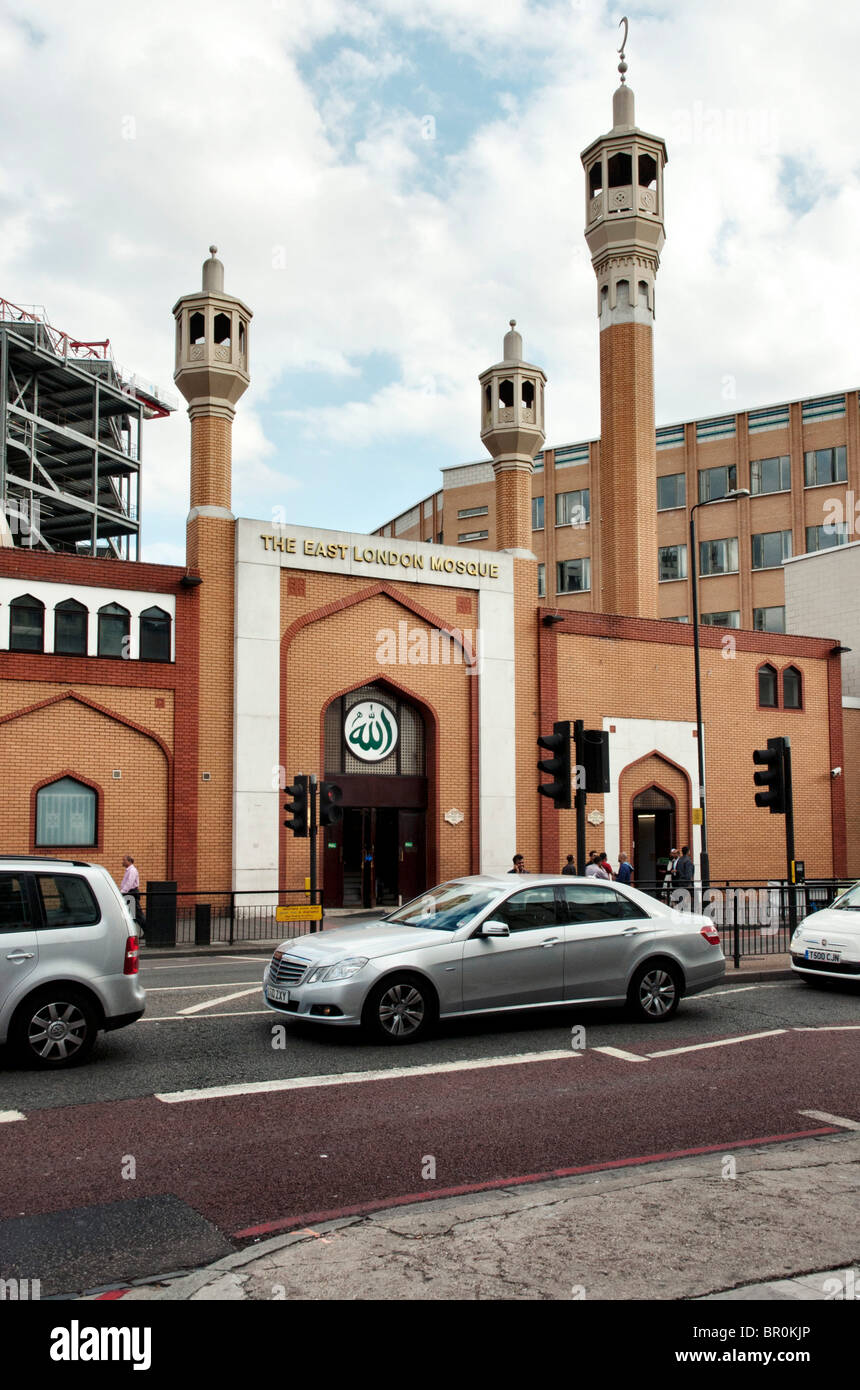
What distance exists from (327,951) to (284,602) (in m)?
16.8

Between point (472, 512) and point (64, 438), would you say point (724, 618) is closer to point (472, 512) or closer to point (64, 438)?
point (472, 512)

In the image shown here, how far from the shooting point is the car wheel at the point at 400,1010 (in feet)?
31.1

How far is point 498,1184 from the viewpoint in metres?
6.03

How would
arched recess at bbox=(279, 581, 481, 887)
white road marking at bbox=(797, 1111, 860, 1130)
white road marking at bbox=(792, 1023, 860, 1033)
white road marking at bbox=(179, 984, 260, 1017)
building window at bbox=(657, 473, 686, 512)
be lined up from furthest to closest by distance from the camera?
building window at bbox=(657, 473, 686, 512), arched recess at bbox=(279, 581, 481, 887), white road marking at bbox=(179, 984, 260, 1017), white road marking at bbox=(792, 1023, 860, 1033), white road marking at bbox=(797, 1111, 860, 1130)

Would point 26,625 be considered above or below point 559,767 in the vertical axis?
above

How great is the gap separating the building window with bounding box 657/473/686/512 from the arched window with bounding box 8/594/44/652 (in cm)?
3738

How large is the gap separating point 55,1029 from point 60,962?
52 cm

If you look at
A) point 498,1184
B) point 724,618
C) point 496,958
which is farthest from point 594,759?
point 724,618

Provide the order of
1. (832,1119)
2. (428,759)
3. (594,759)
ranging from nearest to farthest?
(832,1119), (594,759), (428,759)

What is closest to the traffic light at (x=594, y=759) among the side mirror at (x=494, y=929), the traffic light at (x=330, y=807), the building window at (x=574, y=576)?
the side mirror at (x=494, y=929)

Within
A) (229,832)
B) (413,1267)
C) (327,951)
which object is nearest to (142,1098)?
(327,951)

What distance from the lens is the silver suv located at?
27.5 ft

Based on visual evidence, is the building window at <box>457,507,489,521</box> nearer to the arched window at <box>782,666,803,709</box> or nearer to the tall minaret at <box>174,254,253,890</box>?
the arched window at <box>782,666,803,709</box>

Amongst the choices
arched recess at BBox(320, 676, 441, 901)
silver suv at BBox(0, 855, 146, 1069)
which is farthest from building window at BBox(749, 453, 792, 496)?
silver suv at BBox(0, 855, 146, 1069)
